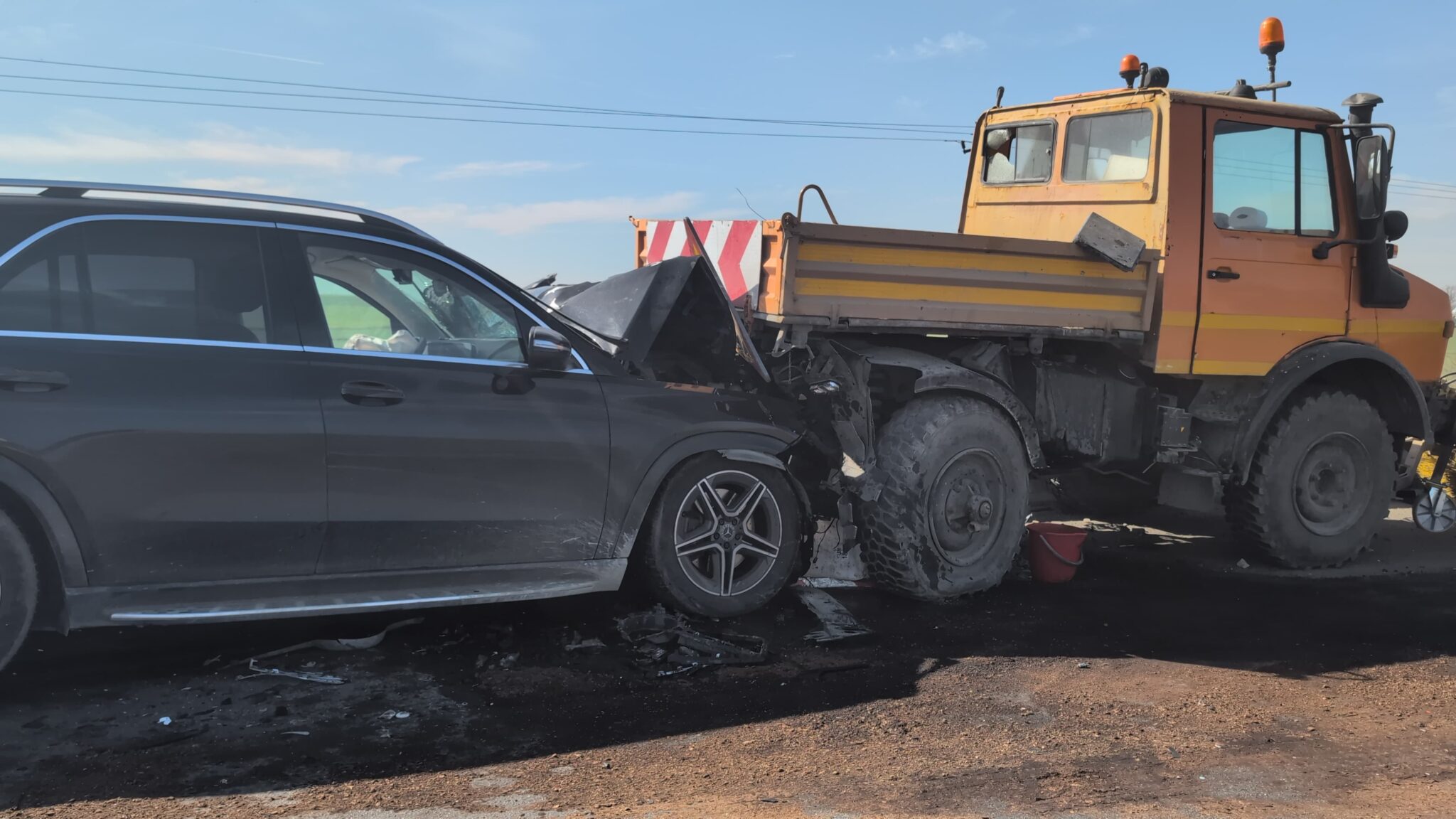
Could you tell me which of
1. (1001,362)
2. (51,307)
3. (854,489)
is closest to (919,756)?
(854,489)

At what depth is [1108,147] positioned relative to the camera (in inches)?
262

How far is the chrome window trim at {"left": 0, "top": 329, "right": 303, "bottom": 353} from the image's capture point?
383 cm

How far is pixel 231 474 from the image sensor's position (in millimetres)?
4070

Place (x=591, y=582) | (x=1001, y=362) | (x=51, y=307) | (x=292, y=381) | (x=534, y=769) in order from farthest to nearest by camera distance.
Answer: (x=1001, y=362) < (x=591, y=582) < (x=292, y=381) < (x=51, y=307) < (x=534, y=769)

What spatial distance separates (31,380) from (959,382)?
4.16m

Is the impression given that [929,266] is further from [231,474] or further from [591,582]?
[231,474]

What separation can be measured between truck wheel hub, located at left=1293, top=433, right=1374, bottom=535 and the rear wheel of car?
3711 millimetres

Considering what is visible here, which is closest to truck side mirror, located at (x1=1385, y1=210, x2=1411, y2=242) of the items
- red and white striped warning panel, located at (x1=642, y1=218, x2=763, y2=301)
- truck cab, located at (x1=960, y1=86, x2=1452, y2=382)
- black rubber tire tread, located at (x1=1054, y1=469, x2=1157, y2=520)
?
truck cab, located at (x1=960, y1=86, x2=1452, y2=382)

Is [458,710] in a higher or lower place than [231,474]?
lower

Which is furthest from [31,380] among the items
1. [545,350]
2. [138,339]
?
[545,350]

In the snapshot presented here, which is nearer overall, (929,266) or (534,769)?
(534,769)

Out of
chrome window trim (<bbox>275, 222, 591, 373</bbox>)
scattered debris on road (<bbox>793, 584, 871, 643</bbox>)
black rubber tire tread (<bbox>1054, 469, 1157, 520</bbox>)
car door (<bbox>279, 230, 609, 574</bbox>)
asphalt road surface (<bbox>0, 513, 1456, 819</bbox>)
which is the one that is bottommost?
asphalt road surface (<bbox>0, 513, 1456, 819</bbox>)

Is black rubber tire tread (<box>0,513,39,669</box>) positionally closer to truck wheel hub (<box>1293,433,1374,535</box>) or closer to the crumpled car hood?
the crumpled car hood

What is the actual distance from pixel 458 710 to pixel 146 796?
1.08m
